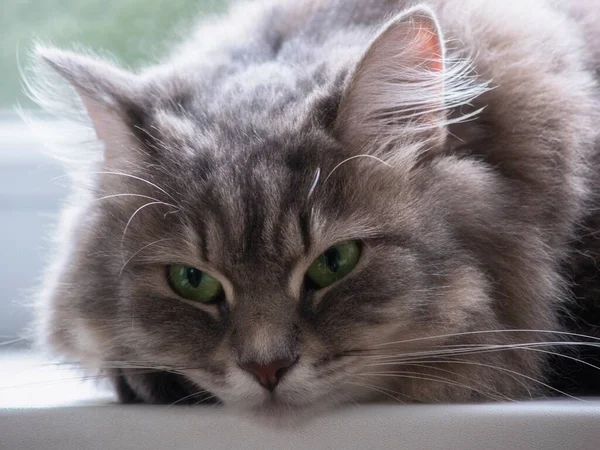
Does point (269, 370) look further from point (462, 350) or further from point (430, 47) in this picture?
point (430, 47)

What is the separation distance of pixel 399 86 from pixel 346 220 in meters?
0.26

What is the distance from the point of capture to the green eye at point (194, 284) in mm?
1397

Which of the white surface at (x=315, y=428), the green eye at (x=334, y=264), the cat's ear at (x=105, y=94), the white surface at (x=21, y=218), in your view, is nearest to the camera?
the white surface at (x=315, y=428)

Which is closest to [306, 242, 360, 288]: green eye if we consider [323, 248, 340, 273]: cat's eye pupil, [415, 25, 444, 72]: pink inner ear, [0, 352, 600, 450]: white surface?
[323, 248, 340, 273]: cat's eye pupil

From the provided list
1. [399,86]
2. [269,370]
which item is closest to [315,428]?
[269,370]

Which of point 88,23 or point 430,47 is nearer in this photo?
point 430,47

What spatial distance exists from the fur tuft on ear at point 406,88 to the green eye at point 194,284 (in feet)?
1.11

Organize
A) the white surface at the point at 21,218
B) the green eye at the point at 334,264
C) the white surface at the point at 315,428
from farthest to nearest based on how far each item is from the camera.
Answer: the white surface at the point at 21,218
the green eye at the point at 334,264
the white surface at the point at 315,428

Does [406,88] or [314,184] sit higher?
[406,88]

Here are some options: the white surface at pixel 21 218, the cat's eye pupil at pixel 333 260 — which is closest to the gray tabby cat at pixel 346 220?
the cat's eye pupil at pixel 333 260

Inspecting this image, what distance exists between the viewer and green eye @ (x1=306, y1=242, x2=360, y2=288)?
1.36 metres

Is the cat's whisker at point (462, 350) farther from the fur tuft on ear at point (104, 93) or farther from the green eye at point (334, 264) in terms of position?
the fur tuft on ear at point (104, 93)

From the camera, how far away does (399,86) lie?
1.42 m

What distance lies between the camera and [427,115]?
145 centimetres
